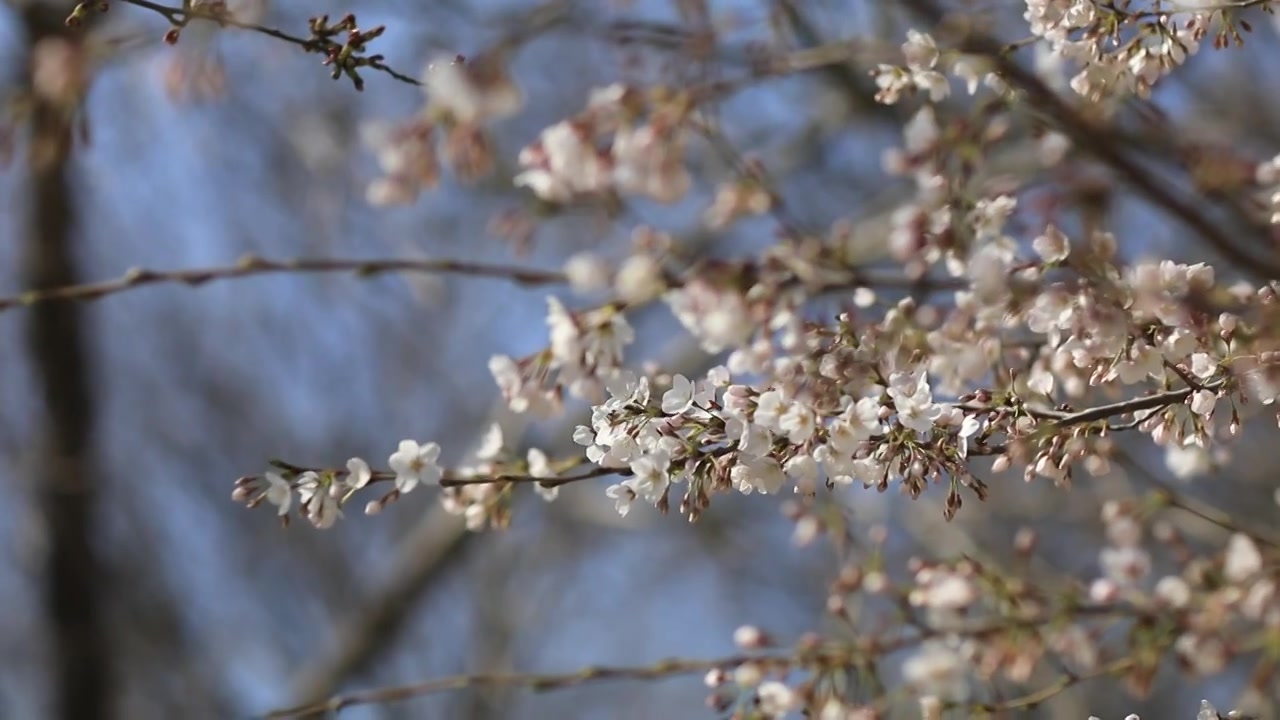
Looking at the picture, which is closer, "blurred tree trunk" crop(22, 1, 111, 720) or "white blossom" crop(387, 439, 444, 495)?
"white blossom" crop(387, 439, 444, 495)

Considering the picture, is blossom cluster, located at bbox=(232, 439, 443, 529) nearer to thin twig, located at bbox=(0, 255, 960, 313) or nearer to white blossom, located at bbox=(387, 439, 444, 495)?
white blossom, located at bbox=(387, 439, 444, 495)

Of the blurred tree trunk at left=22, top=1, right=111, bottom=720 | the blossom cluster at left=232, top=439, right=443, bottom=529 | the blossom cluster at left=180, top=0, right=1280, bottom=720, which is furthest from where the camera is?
the blurred tree trunk at left=22, top=1, right=111, bottom=720

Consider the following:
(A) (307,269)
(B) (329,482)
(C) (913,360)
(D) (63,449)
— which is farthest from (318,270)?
(D) (63,449)

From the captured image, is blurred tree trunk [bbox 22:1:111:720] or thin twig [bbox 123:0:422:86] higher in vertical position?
thin twig [bbox 123:0:422:86]

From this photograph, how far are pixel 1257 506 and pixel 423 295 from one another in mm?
3380

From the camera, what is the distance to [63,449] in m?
4.13

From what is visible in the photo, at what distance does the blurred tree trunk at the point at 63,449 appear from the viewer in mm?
3703

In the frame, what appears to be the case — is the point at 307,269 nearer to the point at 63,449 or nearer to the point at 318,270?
the point at 318,270

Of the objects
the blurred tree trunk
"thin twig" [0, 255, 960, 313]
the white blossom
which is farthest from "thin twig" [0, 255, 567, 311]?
the blurred tree trunk

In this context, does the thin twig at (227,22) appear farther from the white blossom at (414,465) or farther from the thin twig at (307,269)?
the white blossom at (414,465)

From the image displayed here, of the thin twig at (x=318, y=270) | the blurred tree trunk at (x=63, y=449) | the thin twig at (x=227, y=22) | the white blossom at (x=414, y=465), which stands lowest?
the blurred tree trunk at (x=63, y=449)

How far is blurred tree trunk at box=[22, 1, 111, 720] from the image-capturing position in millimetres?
3703

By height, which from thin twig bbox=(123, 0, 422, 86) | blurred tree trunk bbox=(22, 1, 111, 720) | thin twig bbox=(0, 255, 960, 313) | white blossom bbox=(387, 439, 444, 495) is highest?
thin twig bbox=(123, 0, 422, 86)

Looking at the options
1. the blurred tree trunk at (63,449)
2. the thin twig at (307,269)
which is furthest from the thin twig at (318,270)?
the blurred tree trunk at (63,449)
